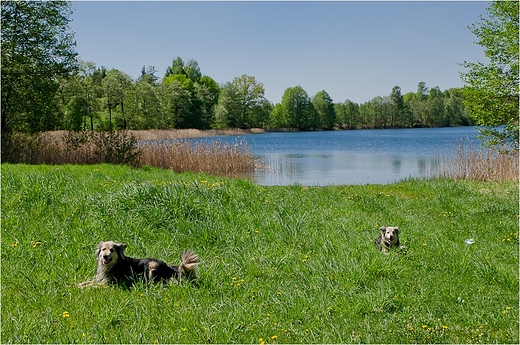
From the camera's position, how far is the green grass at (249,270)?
400 cm

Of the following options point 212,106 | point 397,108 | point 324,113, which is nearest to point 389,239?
point 212,106

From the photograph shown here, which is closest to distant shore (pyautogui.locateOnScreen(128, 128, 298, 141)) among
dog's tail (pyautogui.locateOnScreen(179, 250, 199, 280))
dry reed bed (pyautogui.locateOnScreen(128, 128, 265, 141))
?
dry reed bed (pyautogui.locateOnScreen(128, 128, 265, 141))

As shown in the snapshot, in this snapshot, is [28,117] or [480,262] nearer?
[480,262]

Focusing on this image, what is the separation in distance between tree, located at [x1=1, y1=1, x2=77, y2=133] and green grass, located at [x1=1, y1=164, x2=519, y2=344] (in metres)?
12.8

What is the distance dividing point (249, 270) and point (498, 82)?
14454 mm

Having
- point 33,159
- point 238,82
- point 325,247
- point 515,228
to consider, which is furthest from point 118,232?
point 238,82

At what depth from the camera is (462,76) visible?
1705 centimetres

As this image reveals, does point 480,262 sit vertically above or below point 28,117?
below

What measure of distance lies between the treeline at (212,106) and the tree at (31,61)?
1357mm

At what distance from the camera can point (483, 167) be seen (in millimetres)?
16828

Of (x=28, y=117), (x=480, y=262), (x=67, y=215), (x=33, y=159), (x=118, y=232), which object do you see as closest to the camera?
(x=480, y=262)

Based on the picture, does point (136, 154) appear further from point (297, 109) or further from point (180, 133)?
point (297, 109)

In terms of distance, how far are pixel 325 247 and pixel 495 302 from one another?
222 cm

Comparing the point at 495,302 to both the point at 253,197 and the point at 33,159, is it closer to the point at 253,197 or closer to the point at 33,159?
the point at 253,197
